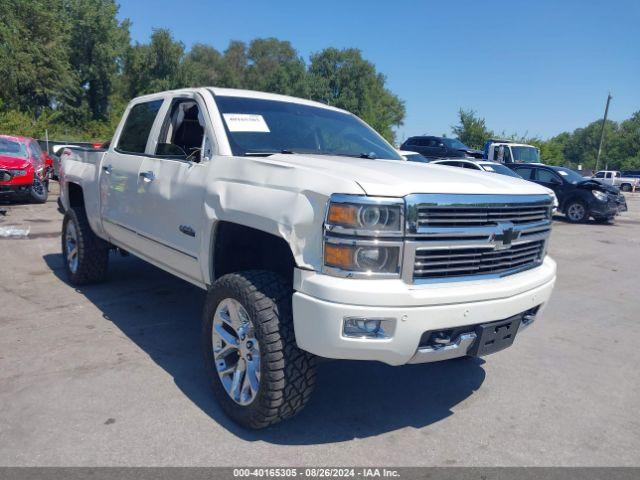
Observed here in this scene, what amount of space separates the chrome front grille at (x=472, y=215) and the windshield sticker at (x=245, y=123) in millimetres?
1589

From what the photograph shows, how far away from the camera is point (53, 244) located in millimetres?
8195

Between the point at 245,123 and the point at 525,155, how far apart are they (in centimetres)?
1909

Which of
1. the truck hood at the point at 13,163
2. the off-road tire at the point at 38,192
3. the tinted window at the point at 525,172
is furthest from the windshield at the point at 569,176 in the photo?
the truck hood at the point at 13,163

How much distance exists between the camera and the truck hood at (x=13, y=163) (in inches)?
471

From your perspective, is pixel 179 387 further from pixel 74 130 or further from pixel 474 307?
pixel 74 130

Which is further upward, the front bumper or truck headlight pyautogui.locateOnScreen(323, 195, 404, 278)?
truck headlight pyautogui.locateOnScreen(323, 195, 404, 278)

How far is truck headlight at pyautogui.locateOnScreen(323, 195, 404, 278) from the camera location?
2.54 meters

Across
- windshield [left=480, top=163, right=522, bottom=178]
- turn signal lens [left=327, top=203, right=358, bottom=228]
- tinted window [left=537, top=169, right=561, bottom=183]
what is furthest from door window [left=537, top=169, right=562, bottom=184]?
turn signal lens [left=327, top=203, right=358, bottom=228]

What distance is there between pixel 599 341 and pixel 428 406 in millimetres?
2379

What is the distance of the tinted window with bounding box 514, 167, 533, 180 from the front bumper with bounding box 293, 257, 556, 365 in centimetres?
1500

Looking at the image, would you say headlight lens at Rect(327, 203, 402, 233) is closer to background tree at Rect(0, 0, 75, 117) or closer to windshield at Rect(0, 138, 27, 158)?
windshield at Rect(0, 138, 27, 158)

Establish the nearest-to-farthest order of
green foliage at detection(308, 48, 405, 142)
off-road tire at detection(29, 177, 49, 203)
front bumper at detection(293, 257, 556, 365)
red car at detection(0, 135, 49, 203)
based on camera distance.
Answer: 1. front bumper at detection(293, 257, 556, 365)
2. red car at detection(0, 135, 49, 203)
3. off-road tire at detection(29, 177, 49, 203)
4. green foliage at detection(308, 48, 405, 142)

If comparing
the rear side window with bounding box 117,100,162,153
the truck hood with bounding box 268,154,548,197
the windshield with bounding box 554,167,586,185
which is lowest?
the windshield with bounding box 554,167,586,185

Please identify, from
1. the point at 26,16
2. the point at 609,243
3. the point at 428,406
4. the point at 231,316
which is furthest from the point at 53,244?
the point at 26,16
